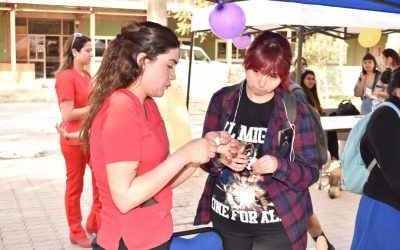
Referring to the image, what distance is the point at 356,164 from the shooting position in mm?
2717

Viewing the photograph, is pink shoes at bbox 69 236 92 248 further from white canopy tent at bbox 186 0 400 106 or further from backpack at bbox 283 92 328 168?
white canopy tent at bbox 186 0 400 106

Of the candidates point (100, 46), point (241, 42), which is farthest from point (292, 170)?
point (100, 46)

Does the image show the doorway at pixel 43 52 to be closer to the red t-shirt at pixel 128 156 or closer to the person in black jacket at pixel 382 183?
the person in black jacket at pixel 382 183

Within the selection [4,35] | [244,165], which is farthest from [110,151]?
[4,35]

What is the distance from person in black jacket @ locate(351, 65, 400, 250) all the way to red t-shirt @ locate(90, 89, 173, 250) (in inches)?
45.7

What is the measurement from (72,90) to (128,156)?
2592mm

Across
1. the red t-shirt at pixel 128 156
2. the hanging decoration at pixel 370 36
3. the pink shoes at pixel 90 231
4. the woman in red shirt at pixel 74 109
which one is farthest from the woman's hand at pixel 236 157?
the hanging decoration at pixel 370 36

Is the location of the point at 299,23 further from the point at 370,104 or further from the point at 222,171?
the point at 222,171

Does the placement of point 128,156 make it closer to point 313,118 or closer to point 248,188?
point 248,188

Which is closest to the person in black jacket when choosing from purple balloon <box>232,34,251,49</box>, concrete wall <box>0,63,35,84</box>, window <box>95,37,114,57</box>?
purple balloon <box>232,34,251,49</box>

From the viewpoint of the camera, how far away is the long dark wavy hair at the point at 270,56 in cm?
232

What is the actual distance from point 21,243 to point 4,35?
22154 millimetres

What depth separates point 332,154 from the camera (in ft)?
24.3

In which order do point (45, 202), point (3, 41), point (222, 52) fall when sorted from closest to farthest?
point (45, 202), point (3, 41), point (222, 52)
